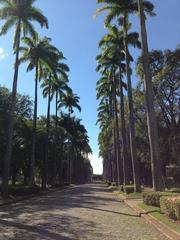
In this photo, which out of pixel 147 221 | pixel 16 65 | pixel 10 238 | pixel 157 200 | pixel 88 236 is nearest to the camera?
pixel 10 238

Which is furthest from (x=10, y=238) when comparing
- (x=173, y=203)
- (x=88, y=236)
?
(x=173, y=203)

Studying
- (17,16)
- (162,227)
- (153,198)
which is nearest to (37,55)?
(17,16)

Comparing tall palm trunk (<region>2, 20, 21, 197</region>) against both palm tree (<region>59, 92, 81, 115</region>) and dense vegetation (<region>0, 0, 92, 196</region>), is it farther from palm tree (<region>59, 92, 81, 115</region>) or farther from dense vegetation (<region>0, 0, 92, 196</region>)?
palm tree (<region>59, 92, 81, 115</region>)

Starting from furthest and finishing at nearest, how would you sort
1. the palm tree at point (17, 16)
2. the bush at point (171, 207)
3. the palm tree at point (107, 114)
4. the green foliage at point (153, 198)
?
the palm tree at point (107, 114) → the palm tree at point (17, 16) → the green foliage at point (153, 198) → the bush at point (171, 207)

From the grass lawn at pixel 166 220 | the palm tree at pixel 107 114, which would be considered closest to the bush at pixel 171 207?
the grass lawn at pixel 166 220

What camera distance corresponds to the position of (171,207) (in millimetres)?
13633

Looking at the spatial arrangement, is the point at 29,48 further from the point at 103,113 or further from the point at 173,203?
the point at 103,113

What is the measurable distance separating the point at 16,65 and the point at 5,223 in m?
22.0

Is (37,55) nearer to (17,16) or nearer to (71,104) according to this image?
(17,16)

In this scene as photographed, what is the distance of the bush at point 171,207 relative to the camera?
12766mm

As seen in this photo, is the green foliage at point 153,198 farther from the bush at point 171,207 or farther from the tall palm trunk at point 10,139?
the tall palm trunk at point 10,139

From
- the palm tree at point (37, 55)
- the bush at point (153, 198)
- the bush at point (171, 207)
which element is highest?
the palm tree at point (37, 55)

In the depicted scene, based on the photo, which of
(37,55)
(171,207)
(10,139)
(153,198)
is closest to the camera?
(171,207)

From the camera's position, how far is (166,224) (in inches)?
493
